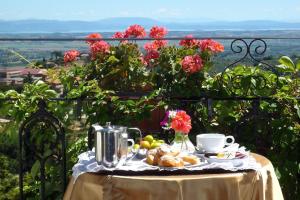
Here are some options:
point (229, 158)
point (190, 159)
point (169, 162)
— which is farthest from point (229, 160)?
point (169, 162)

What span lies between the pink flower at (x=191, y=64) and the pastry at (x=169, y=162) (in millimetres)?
1211

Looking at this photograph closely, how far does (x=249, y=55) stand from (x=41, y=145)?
1.45 m

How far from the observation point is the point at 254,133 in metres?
3.74

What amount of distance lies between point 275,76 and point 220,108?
1.38ft

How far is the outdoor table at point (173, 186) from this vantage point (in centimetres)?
243

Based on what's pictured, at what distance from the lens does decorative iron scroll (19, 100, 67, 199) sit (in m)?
3.45

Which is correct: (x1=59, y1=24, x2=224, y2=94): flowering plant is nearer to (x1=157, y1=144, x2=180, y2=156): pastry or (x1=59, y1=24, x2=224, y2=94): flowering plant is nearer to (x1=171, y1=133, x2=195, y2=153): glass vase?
(x1=171, y1=133, x2=195, y2=153): glass vase

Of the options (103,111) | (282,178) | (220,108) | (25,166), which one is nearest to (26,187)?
A: (25,166)

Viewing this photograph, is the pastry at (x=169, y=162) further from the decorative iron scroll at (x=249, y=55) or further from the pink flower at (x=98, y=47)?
the pink flower at (x=98, y=47)

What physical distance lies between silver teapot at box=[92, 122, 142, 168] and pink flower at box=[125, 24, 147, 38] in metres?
1.61

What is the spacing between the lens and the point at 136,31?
4.18m

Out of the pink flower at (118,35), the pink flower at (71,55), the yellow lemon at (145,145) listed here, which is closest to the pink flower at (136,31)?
the pink flower at (118,35)

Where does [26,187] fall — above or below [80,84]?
below

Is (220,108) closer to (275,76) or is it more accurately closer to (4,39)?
(275,76)
